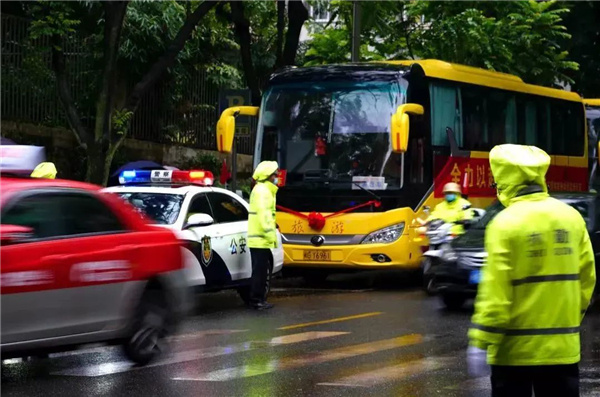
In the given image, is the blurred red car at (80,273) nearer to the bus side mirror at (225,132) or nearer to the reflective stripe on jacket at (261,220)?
the reflective stripe on jacket at (261,220)

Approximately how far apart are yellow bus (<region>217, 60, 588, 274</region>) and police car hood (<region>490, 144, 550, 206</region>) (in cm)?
1197

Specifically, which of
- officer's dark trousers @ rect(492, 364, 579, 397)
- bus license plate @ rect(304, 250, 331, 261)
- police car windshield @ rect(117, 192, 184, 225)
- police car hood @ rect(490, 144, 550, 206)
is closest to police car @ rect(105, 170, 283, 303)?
police car windshield @ rect(117, 192, 184, 225)

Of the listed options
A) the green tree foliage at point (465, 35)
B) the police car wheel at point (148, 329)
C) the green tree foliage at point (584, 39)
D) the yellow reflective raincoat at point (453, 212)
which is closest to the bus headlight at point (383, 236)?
the yellow reflective raincoat at point (453, 212)

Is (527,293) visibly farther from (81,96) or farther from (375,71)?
(81,96)

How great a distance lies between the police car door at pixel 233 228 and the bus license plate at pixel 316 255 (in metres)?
2.93

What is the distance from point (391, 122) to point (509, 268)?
41.6ft

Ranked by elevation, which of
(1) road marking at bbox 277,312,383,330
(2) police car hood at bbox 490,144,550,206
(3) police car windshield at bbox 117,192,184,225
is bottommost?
(1) road marking at bbox 277,312,383,330

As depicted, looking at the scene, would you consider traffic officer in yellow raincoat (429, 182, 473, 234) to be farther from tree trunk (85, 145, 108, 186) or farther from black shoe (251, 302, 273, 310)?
tree trunk (85, 145, 108, 186)

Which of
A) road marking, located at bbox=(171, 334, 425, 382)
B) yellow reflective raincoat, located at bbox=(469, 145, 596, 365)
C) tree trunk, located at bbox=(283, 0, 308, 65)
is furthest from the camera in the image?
tree trunk, located at bbox=(283, 0, 308, 65)

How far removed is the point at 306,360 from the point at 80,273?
7.66 ft

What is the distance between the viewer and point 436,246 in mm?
16375

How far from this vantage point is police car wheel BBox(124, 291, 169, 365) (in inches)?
389

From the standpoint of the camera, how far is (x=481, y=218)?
15664 mm

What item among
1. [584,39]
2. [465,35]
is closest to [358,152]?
[465,35]
